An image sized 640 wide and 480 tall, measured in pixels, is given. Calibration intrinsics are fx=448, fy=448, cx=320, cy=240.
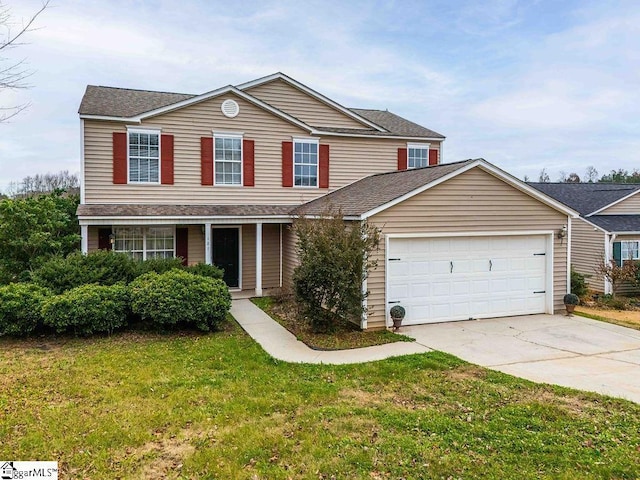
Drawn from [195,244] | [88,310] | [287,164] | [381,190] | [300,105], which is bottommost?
[88,310]

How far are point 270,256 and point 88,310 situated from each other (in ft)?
24.5

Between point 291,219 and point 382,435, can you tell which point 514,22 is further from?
point 382,435

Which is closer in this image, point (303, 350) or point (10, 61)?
point (10, 61)

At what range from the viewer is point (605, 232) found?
58.9 ft

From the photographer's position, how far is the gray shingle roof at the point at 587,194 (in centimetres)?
2064

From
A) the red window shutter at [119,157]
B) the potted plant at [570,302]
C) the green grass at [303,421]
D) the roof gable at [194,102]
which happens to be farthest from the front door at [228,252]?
the potted plant at [570,302]

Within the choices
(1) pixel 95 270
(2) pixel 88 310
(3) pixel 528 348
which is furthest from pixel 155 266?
(3) pixel 528 348

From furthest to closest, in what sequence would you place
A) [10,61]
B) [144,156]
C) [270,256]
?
[270,256], [144,156], [10,61]

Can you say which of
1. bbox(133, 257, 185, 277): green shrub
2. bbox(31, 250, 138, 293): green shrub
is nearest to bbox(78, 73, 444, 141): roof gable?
bbox(31, 250, 138, 293): green shrub

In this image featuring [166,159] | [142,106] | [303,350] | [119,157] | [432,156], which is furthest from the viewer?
[432,156]

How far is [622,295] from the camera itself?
17.9m

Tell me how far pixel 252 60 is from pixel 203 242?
1002 cm

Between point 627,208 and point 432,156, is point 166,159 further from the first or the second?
point 627,208

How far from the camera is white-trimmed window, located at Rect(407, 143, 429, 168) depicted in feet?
59.0
